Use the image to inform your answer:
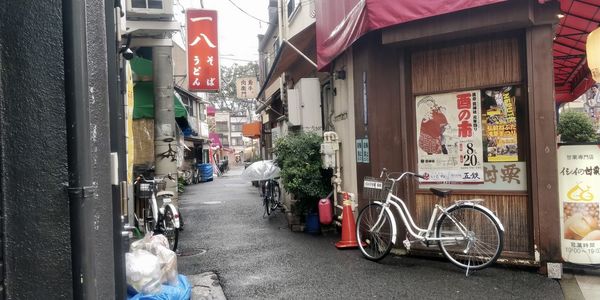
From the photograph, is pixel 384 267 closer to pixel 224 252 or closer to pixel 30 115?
pixel 224 252

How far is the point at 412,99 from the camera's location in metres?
6.91

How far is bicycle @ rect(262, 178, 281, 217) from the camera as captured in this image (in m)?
12.2

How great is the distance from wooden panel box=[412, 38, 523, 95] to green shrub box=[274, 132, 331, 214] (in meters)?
2.92

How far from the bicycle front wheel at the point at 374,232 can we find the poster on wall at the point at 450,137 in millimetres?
850

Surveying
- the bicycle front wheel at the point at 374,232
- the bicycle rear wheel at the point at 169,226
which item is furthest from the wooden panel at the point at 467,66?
the bicycle rear wheel at the point at 169,226

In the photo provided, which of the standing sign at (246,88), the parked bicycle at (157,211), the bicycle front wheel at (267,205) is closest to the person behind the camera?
the parked bicycle at (157,211)

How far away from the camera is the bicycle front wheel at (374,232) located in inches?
265

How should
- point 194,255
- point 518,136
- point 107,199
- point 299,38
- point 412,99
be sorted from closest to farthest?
point 107,199, point 518,136, point 412,99, point 194,255, point 299,38

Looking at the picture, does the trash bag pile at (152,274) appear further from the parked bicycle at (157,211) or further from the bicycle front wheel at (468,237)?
the parked bicycle at (157,211)

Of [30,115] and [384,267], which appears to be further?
[384,267]

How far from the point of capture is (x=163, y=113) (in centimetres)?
908

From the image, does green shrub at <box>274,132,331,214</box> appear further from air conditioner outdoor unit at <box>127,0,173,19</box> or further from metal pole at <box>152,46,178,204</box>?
air conditioner outdoor unit at <box>127,0,173,19</box>

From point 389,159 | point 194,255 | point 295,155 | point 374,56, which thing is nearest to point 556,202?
point 389,159

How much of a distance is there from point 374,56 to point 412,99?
89 cm
